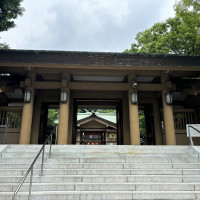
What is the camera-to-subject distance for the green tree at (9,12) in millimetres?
9448

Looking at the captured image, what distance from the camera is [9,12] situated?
32.4 ft

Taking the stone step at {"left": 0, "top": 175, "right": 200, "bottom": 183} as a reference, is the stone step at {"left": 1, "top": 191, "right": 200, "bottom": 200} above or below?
below

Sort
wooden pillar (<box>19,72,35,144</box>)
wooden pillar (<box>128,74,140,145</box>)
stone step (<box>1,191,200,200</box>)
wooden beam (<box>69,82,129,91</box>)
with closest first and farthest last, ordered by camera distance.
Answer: stone step (<box>1,191,200,200</box>)
wooden pillar (<box>19,72,35,144</box>)
wooden pillar (<box>128,74,140,145</box>)
wooden beam (<box>69,82,129,91</box>)

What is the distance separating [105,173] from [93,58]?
16.3 feet

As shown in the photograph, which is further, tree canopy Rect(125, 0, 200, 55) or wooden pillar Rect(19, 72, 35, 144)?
tree canopy Rect(125, 0, 200, 55)

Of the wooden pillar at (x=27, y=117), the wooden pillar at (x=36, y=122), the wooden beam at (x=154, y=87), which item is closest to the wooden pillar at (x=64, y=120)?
the wooden pillar at (x=27, y=117)

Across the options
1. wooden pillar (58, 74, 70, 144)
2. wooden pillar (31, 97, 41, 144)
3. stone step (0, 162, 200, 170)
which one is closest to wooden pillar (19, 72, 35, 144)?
wooden pillar (58, 74, 70, 144)

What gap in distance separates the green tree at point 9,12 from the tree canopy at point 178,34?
9.95 meters

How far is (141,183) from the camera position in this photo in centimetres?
394

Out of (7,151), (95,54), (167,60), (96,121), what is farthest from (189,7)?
(7,151)

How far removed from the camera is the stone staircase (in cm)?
363

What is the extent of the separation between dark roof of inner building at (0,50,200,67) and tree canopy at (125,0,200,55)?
604 centimetres

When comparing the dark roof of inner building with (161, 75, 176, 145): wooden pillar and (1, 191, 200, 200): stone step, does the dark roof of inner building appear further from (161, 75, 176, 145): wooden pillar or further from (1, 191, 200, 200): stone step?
(1, 191, 200, 200): stone step

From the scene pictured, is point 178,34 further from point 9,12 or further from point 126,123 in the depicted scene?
point 9,12
